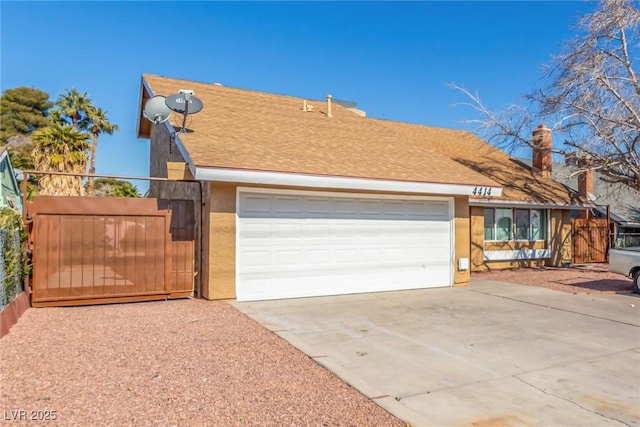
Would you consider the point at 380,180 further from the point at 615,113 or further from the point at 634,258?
the point at 615,113

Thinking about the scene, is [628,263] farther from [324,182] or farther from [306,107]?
[306,107]

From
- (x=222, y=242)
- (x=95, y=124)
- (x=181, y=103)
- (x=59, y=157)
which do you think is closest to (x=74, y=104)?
(x=95, y=124)

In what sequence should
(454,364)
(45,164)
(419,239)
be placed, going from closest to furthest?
(454,364), (419,239), (45,164)

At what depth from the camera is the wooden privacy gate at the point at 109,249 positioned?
801 centimetres

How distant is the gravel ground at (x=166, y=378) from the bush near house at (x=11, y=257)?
0.57m

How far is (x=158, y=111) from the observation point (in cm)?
1037

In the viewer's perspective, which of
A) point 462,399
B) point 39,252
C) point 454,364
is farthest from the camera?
point 39,252

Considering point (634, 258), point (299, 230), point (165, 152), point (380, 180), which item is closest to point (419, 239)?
point (380, 180)

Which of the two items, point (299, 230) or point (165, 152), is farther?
point (165, 152)

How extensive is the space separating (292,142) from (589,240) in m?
15.6

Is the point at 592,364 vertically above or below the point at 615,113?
below

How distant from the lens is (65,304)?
8.12 m

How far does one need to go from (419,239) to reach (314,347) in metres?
6.00

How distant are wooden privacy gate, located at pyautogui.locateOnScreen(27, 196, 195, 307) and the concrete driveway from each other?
→ 1.81m
